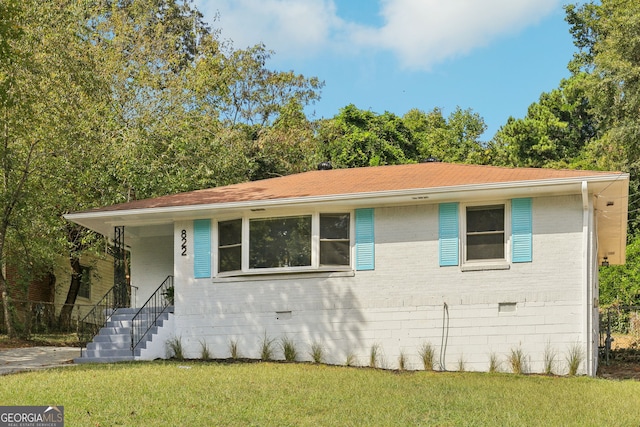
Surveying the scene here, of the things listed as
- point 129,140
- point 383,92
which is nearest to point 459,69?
point 383,92

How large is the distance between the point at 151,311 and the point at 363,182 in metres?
5.42

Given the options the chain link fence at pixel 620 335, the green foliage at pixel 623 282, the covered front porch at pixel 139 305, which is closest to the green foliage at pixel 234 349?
the covered front porch at pixel 139 305

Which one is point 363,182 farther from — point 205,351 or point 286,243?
point 205,351

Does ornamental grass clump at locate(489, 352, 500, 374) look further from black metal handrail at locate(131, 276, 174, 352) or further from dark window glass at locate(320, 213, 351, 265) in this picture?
black metal handrail at locate(131, 276, 174, 352)

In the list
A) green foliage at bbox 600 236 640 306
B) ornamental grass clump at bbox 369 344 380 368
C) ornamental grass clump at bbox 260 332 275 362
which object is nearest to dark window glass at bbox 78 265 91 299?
ornamental grass clump at bbox 260 332 275 362

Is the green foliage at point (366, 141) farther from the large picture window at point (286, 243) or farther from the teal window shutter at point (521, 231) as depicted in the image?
the teal window shutter at point (521, 231)

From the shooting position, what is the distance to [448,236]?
55.4ft

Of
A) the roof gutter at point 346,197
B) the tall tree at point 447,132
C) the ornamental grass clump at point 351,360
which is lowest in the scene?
the ornamental grass clump at point 351,360

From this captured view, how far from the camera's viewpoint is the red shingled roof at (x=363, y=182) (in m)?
16.8

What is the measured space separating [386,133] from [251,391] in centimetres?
2803

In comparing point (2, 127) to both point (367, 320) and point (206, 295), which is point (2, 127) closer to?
point (206, 295)

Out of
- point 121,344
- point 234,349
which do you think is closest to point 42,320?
point 121,344

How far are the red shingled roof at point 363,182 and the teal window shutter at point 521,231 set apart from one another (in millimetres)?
533

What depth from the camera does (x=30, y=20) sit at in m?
23.0
